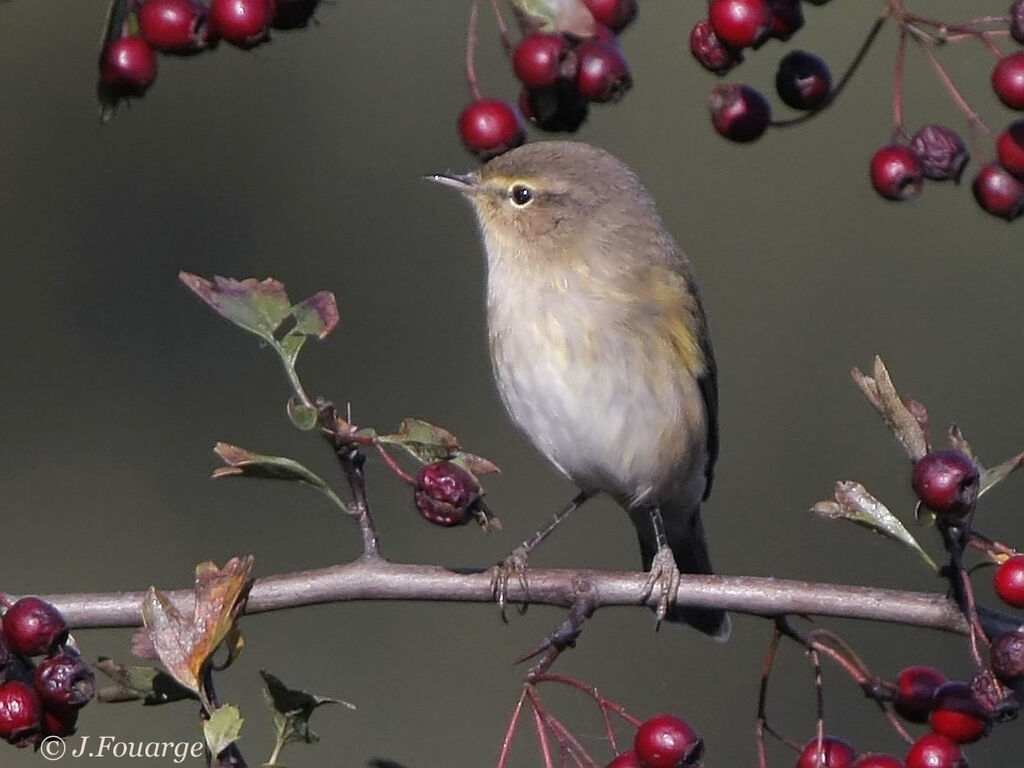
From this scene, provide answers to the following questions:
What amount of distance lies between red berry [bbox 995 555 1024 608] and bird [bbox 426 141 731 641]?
3.08 ft

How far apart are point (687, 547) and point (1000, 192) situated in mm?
1758

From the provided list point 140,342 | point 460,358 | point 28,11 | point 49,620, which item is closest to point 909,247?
point 460,358

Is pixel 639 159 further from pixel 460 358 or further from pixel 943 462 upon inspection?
pixel 943 462

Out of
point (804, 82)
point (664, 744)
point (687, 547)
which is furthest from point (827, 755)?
point (687, 547)

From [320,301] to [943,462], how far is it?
0.77 meters

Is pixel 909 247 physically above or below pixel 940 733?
below

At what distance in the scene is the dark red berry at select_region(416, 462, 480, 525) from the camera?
2.08 m

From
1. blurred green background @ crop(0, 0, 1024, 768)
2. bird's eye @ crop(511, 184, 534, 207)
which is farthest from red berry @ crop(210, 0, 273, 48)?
blurred green background @ crop(0, 0, 1024, 768)

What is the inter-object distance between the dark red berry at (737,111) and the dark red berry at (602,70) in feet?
0.84

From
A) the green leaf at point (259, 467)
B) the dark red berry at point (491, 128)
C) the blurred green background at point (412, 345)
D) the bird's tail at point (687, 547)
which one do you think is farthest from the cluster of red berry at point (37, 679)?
the blurred green background at point (412, 345)

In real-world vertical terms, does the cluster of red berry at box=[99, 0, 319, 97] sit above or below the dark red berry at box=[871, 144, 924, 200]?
above

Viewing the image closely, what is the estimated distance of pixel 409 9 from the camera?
23.4ft

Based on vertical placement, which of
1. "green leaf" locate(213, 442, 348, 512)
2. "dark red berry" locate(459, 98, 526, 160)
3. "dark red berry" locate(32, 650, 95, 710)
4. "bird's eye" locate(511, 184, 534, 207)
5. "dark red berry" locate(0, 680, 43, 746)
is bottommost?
"dark red berry" locate(0, 680, 43, 746)

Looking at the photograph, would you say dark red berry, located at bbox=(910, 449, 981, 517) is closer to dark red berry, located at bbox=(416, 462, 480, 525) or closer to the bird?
dark red berry, located at bbox=(416, 462, 480, 525)
